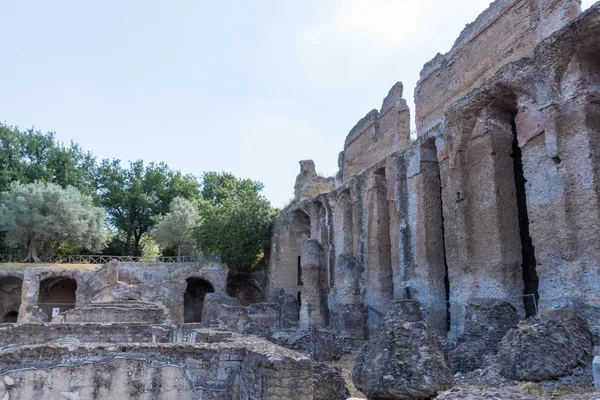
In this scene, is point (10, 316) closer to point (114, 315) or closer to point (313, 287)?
point (313, 287)

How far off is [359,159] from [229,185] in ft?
65.1

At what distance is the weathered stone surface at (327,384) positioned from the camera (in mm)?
6242

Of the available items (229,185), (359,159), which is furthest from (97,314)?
(229,185)

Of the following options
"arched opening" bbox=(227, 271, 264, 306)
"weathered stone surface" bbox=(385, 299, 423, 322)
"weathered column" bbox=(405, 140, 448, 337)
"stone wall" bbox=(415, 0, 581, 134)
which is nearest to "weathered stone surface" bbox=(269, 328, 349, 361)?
"weathered stone surface" bbox=(385, 299, 423, 322)

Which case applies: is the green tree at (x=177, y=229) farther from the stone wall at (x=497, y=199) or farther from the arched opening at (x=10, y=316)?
the stone wall at (x=497, y=199)

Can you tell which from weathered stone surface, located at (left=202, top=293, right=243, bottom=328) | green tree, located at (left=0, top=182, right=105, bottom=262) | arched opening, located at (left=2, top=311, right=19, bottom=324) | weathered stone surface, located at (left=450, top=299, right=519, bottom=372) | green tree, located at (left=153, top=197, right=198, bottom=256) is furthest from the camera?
green tree, located at (left=153, top=197, right=198, bottom=256)

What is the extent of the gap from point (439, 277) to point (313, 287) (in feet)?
23.8

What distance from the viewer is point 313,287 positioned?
20.1 meters

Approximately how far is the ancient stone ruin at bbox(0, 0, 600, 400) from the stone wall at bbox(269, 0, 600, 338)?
0.13 ft

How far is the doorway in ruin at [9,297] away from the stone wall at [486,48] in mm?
23621

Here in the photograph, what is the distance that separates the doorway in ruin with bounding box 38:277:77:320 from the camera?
28.1m

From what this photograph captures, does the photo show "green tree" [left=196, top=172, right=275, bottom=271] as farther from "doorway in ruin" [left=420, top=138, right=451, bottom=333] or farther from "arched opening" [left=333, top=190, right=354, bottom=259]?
"doorway in ruin" [left=420, top=138, right=451, bottom=333]

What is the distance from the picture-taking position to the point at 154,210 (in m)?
38.1

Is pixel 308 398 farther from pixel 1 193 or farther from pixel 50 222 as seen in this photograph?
pixel 1 193
